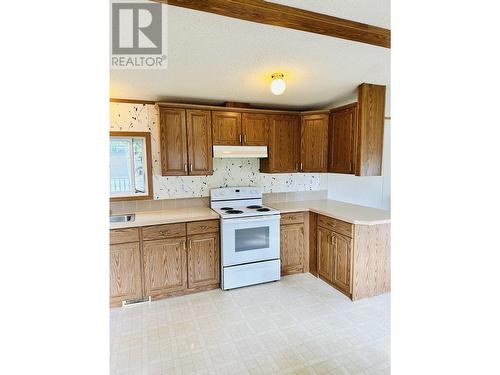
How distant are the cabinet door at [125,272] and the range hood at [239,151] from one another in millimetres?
1375

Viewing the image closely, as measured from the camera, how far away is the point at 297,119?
3.56m

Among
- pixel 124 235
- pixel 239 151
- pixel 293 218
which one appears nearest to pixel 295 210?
pixel 293 218

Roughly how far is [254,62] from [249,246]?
1961 mm

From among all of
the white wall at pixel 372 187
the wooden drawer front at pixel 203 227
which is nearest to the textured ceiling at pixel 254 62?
the white wall at pixel 372 187

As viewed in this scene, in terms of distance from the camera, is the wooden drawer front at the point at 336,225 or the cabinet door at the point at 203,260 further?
the cabinet door at the point at 203,260

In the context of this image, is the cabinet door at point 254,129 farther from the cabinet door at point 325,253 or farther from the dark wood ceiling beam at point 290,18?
the dark wood ceiling beam at point 290,18

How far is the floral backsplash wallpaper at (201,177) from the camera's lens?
3.05 meters

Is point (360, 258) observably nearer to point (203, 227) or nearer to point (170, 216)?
point (203, 227)

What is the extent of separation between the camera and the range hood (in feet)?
10.4

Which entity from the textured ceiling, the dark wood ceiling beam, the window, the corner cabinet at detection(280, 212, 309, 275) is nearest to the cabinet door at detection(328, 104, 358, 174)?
the textured ceiling
